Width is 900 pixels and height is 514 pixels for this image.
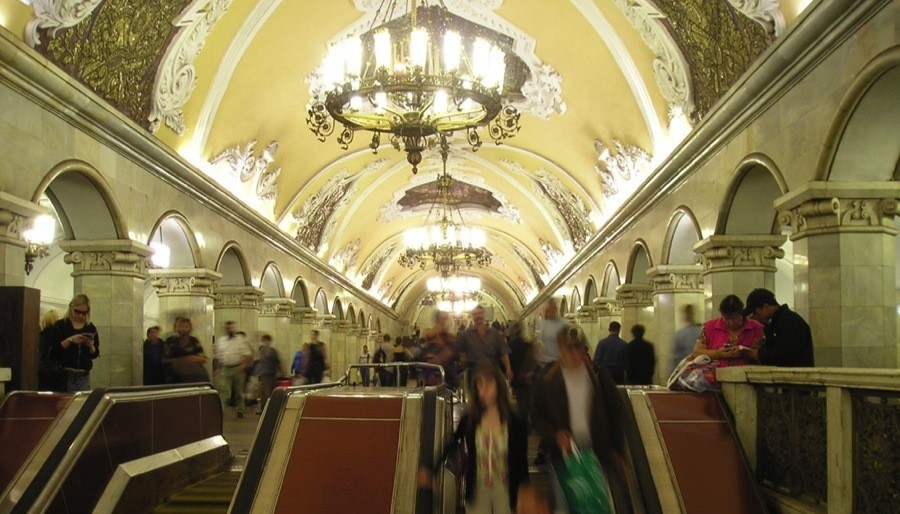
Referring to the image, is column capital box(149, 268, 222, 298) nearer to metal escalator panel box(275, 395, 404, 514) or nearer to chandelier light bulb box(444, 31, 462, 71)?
chandelier light bulb box(444, 31, 462, 71)

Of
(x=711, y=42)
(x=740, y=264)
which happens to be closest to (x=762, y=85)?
(x=711, y=42)

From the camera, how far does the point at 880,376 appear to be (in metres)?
4.84

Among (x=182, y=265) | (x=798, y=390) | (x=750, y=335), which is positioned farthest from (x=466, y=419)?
(x=182, y=265)

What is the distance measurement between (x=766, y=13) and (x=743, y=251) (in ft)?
11.6

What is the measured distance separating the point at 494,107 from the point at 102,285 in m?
6.00

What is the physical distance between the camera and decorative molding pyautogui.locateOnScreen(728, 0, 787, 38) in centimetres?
943

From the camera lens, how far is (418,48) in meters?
9.42

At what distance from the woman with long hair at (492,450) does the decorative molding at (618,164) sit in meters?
11.4

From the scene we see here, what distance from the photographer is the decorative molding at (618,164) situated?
53.8 feet

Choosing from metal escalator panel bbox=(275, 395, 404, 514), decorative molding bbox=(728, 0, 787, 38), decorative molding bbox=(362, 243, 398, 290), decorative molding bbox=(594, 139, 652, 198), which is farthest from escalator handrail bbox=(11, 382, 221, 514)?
decorative molding bbox=(362, 243, 398, 290)

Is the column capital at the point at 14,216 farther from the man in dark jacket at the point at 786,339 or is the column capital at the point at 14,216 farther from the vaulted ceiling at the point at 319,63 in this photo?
the man in dark jacket at the point at 786,339

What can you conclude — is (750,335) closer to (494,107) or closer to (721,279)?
(494,107)

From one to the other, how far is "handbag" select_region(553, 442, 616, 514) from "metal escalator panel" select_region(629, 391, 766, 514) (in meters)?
1.30

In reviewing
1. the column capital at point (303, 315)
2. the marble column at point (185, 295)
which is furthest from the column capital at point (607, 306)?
the marble column at point (185, 295)
